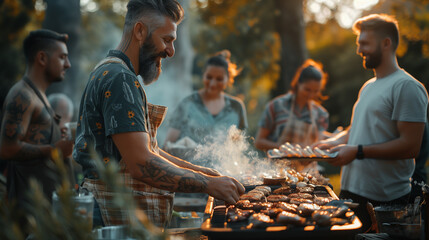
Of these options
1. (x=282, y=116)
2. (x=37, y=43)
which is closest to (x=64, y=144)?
(x=37, y=43)

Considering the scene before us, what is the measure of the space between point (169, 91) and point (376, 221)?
28.7ft

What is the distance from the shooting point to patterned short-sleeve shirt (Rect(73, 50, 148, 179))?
2.05 m

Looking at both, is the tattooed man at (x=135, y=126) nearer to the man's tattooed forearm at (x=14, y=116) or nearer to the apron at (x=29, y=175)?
the man's tattooed forearm at (x=14, y=116)

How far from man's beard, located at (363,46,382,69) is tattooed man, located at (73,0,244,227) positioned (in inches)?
85.2

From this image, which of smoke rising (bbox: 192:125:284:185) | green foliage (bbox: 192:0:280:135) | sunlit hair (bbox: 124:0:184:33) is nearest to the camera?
sunlit hair (bbox: 124:0:184:33)

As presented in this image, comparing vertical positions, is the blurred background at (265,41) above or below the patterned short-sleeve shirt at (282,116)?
above

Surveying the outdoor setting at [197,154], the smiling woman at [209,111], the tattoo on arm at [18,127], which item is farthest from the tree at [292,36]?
the tattoo on arm at [18,127]

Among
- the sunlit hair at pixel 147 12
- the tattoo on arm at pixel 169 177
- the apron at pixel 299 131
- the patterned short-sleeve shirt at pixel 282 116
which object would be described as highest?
the sunlit hair at pixel 147 12

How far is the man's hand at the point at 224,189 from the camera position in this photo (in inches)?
87.2

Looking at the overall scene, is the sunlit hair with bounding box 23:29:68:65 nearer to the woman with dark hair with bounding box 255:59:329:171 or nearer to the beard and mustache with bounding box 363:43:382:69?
the woman with dark hair with bounding box 255:59:329:171

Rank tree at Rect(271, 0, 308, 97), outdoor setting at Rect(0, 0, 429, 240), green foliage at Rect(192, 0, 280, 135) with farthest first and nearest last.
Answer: green foliage at Rect(192, 0, 280, 135)
tree at Rect(271, 0, 308, 97)
outdoor setting at Rect(0, 0, 429, 240)

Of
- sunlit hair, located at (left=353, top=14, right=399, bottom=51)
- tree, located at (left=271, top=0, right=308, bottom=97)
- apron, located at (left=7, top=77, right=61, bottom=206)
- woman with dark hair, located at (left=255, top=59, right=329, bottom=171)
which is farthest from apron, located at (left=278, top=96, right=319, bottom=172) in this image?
tree, located at (left=271, top=0, right=308, bottom=97)

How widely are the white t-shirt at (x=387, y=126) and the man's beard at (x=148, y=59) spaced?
88.3 inches

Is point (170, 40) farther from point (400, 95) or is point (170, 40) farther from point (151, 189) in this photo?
point (400, 95)
